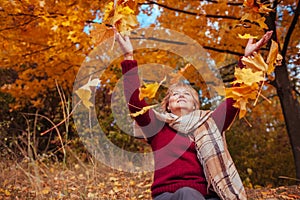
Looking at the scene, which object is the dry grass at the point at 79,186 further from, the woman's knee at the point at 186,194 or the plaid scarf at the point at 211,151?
the woman's knee at the point at 186,194

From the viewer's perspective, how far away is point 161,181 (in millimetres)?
2211

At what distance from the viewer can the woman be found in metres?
2.14

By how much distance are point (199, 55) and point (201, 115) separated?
227 centimetres

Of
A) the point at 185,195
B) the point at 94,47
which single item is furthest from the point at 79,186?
the point at 185,195

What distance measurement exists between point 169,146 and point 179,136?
3.9 inches

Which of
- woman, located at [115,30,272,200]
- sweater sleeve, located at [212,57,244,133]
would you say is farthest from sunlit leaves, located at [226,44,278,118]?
sweater sleeve, located at [212,57,244,133]

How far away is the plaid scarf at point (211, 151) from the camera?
221cm

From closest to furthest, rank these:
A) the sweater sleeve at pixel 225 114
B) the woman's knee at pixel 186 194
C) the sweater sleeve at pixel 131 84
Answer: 1. the woman's knee at pixel 186 194
2. the sweater sleeve at pixel 131 84
3. the sweater sleeve at pixel 225 114

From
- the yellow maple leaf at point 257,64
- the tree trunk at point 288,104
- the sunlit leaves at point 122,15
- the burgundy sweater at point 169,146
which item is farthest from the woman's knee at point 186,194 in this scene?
the tree trunk at point 288,104

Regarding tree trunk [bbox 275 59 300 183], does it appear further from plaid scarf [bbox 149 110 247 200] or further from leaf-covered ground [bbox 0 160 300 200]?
plaid scarf [bbox 149 110 247 200]

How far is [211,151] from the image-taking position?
7.37ft

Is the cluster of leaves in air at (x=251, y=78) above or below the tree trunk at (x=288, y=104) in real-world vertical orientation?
above

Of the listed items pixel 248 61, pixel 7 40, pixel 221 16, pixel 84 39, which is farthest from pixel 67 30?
pixel 248 61

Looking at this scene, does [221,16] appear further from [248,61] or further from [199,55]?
[248,61]
